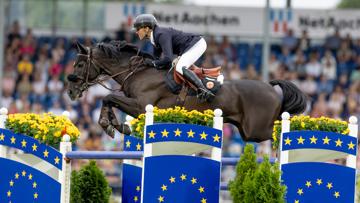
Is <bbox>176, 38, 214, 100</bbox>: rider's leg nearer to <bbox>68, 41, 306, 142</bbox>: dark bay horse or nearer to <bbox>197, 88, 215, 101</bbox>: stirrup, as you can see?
<bbox>197, 88, 215, 101</bbox>: stirrup

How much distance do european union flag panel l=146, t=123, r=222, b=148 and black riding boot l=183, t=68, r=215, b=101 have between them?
80.4 inches

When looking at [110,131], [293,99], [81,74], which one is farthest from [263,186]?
[81,74]

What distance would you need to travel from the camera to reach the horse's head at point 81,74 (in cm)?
1080

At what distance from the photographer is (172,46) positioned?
10586 millimetres

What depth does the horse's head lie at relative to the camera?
10797 mm

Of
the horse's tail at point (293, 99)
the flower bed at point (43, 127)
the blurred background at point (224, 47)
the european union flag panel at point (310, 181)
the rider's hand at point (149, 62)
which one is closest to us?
the european union flag panel at point (310, 181)

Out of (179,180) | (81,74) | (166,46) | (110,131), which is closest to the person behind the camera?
(179,180)

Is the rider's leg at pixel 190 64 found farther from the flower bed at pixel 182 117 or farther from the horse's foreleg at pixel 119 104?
the flower bed at pixel 182 117

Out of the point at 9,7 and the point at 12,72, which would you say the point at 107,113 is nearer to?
the point at 12,72

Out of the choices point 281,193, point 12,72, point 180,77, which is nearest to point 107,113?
point 180,77

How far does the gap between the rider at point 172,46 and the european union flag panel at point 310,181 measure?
2252mm

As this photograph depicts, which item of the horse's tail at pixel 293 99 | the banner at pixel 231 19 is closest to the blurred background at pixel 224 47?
the banner at pixel 231 19

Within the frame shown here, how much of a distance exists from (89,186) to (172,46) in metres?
1.79

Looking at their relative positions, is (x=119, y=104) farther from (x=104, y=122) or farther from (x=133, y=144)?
(x=133, y=144)
